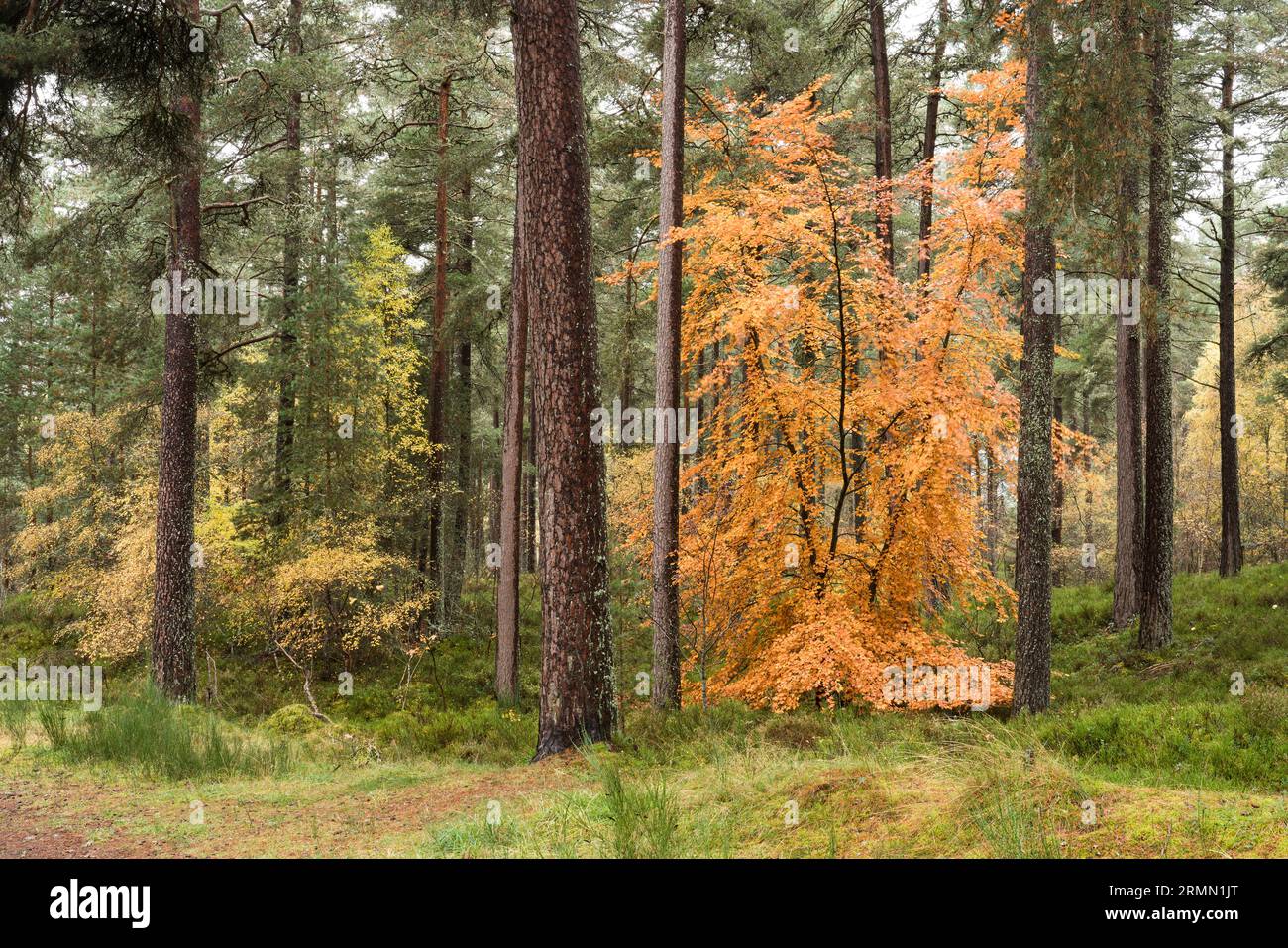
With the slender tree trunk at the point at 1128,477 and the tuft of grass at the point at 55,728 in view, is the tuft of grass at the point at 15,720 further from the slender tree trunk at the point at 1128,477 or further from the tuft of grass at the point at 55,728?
the slender tree trunk at the point at 1128,477

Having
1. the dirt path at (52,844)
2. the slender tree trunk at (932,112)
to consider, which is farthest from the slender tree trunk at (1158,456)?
the dirt path at (52,844)

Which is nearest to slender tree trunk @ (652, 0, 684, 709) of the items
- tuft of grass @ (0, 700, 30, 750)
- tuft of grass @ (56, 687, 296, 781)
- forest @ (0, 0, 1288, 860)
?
forest @ (0, 0, 1288, 860)

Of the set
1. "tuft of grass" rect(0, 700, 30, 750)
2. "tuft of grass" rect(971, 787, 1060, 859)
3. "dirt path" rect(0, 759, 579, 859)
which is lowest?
"tuft of grass" rect(0, 700, 30, 750)

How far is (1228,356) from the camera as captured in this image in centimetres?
1800

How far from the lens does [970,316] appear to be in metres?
11.2

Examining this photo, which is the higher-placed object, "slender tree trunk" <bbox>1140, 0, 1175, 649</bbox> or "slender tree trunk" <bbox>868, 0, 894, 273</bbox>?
"slender tree trunk" <bbox>868, 0, 894, 273</bbox>

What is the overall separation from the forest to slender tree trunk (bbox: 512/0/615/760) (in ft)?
0.13

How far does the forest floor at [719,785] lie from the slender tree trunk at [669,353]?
2.09 metres

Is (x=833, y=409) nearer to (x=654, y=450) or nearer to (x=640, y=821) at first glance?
(x=654, y=450)

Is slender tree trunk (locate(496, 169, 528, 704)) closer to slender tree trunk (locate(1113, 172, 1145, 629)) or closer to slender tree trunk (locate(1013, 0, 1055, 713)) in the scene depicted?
slender tree trunk (locate(1013, 0, 1055, 713))

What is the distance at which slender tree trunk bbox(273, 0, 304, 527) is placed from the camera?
49.9 ft

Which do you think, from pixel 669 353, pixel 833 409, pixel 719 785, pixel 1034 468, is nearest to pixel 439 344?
pixel 669 353

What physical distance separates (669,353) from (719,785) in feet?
22.6
